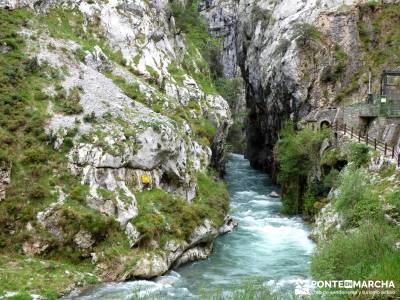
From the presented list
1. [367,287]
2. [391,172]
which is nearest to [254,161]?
[391,172]

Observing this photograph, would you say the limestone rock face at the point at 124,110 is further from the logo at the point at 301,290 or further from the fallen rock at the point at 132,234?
the logo at the point at 301,290

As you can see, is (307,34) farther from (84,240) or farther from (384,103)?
(84,240)

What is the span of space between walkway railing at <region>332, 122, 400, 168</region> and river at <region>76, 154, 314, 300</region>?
8.32 meters

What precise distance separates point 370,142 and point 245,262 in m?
16.7

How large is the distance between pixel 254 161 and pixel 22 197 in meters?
56.6

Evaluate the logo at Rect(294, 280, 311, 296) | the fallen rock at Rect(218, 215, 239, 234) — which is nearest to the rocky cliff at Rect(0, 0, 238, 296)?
the fallen rock at Rect(218, 215, 239, 234)

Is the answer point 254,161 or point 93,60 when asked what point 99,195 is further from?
point 254,161

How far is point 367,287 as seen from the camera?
12.5 meters

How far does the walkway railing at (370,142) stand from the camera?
96.2 ft

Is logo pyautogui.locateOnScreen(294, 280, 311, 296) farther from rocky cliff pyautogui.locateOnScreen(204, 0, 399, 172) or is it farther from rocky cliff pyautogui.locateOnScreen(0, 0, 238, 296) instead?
rocky cliff pyautogui.locateOnScreen(204, 0, 399, 172)

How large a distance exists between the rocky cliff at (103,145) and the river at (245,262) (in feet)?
3.86

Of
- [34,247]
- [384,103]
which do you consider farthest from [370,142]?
[34,247]

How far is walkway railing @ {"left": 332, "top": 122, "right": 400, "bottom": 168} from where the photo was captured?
2932 cm

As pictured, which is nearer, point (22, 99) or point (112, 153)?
point (112, 153)
